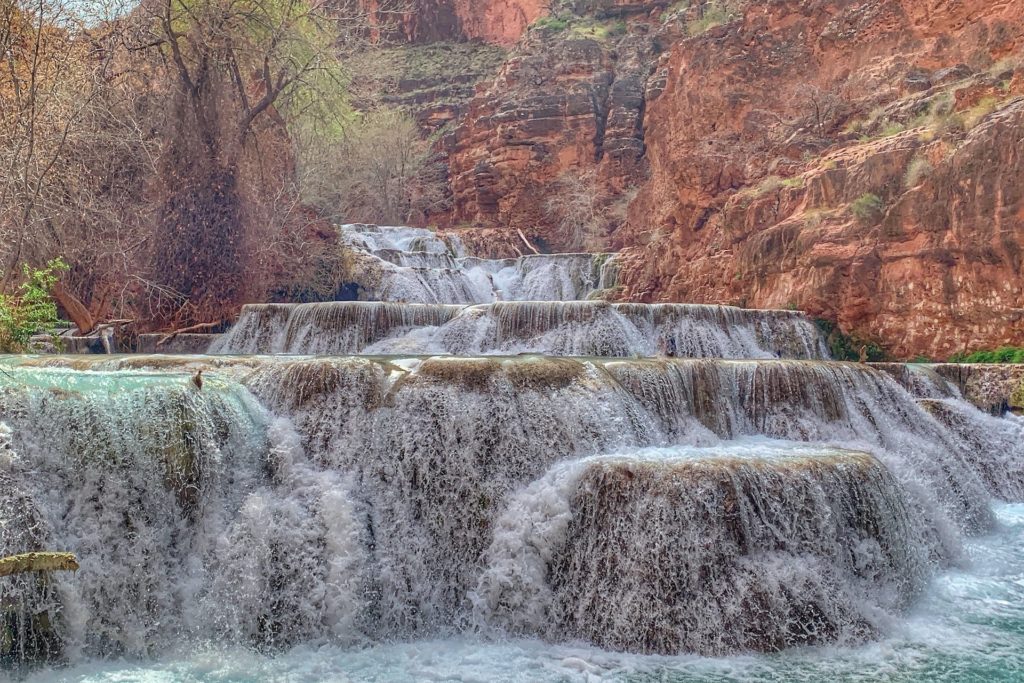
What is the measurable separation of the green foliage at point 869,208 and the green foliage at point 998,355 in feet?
7.71

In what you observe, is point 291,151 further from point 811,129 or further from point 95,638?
point 95,638

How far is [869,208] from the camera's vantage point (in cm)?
1100

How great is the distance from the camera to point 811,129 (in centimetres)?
1427

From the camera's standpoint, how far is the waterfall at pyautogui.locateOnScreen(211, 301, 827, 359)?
10.4 meters

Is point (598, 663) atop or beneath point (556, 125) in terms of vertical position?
beneath

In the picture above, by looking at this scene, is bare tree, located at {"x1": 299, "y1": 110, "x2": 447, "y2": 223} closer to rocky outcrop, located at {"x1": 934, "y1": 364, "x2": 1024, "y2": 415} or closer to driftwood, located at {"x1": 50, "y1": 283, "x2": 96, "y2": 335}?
driftwood, located at {"x1": 50, "y1": 283, "x2": 96, "y2": 335}

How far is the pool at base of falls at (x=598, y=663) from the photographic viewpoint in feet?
14.8

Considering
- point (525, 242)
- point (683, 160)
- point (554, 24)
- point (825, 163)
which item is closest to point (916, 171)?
point (825, 163)

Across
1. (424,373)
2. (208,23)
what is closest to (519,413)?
(424,373)

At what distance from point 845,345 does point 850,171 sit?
2738 millimetres

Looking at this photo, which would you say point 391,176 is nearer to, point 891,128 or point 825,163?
point 825,163

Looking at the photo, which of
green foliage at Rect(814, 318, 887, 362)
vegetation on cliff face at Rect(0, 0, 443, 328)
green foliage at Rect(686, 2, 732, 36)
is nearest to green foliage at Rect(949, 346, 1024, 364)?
green foliage at Rect(814, 318, 887, 362)

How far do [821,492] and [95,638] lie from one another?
507cm

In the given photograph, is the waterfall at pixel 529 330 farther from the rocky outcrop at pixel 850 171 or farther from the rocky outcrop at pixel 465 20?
the rocky outcrop at pixel 465 20
